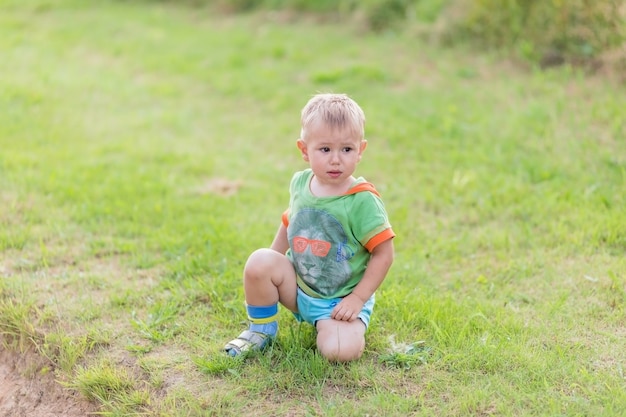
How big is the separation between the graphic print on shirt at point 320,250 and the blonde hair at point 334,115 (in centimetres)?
39

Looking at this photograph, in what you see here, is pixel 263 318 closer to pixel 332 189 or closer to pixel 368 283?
pixel 368 283

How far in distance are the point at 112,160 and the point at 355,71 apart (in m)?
2.97

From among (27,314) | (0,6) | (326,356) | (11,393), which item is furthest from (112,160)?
(0,6)

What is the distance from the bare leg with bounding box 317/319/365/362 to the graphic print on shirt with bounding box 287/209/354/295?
0.16 meters

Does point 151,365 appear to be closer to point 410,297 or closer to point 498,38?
point 410,297

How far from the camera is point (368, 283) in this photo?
3.40m

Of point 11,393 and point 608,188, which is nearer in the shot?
Result: point 11,393

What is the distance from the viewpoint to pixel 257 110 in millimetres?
7723

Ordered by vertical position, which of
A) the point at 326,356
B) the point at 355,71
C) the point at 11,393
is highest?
the point at 355,71

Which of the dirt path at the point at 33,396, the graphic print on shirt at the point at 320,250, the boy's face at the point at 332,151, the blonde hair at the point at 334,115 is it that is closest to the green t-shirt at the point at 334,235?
the graphic print on shirt at the point at 320,250

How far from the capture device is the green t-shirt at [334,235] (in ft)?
11.0

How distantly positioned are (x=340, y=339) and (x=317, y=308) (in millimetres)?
183

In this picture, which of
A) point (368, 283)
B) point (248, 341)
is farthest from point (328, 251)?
point (248, 341)

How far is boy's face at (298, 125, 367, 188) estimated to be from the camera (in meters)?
3.29
